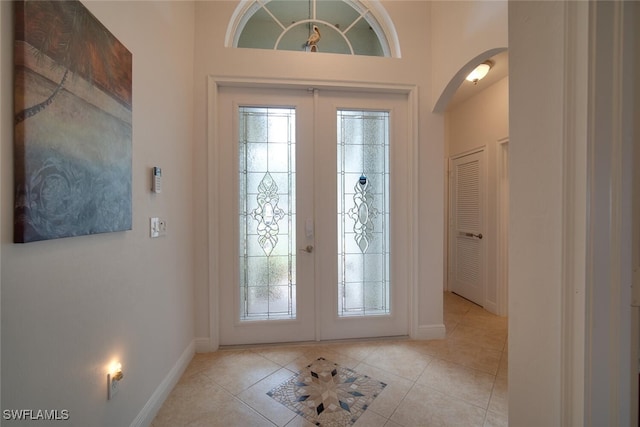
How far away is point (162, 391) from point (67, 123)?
154 centimetres

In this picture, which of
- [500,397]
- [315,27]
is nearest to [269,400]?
[500,397]

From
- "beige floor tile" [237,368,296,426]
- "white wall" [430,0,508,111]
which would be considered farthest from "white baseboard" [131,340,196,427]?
"white wall" [430,0,508,111]

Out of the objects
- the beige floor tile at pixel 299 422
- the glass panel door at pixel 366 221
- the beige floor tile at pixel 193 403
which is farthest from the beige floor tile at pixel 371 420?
the glass panel door at pixel 366 221

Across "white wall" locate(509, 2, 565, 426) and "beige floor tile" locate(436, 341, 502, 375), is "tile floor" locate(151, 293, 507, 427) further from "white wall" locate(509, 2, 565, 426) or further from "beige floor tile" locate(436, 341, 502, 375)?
"white wall" locate(509, 2, 565, 426)

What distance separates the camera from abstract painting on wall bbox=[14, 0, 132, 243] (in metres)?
0.74

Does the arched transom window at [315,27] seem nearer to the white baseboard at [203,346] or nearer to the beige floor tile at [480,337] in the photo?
the white baseboard at [203,346]

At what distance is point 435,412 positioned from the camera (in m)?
1.46

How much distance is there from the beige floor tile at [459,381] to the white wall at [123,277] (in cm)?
175

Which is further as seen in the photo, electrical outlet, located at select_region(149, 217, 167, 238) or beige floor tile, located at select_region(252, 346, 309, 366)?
beige floor tile, located at select_region(252, 346, 309, 366)

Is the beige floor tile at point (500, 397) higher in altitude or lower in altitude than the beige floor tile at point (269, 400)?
lower

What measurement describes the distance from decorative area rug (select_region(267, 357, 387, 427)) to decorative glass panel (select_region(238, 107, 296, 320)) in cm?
56

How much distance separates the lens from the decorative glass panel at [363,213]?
222 centimetres

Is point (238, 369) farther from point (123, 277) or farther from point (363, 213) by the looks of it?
point (363, 213)

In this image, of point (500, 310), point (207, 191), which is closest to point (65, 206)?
point (207, 191)
